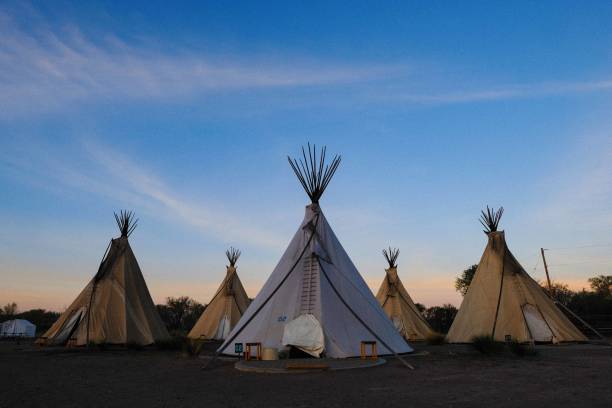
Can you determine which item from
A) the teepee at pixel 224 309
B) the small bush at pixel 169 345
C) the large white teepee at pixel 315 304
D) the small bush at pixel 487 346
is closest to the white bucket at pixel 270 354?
the large white teepee at pixel 315 304

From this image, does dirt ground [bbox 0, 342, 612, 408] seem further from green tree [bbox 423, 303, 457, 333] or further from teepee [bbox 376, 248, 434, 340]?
green tree [bbox 423, 303, 457, 333]

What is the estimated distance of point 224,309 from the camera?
24.1 metres

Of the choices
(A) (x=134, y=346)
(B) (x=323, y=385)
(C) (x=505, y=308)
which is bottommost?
(B) (x=323, y=385)

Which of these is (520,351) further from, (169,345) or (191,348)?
(169,345)

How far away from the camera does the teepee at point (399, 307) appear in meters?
23.8

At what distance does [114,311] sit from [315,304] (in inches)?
363

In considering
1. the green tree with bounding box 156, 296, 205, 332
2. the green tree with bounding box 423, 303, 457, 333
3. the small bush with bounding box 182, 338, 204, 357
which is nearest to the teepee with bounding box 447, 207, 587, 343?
the small bush with bounding box 182, 338, 204, 357

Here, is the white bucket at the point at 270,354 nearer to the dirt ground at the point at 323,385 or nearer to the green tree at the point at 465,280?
the dirt ground at the point at 323,385

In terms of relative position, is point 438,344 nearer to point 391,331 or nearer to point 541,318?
point 541,318

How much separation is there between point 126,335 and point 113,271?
2.70 meters

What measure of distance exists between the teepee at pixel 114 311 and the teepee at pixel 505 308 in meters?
11.8

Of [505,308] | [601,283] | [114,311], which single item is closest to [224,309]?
[114,311]

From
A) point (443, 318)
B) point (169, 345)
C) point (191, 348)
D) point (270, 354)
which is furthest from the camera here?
point (443, 318)

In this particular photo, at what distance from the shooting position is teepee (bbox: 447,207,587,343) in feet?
51.4
